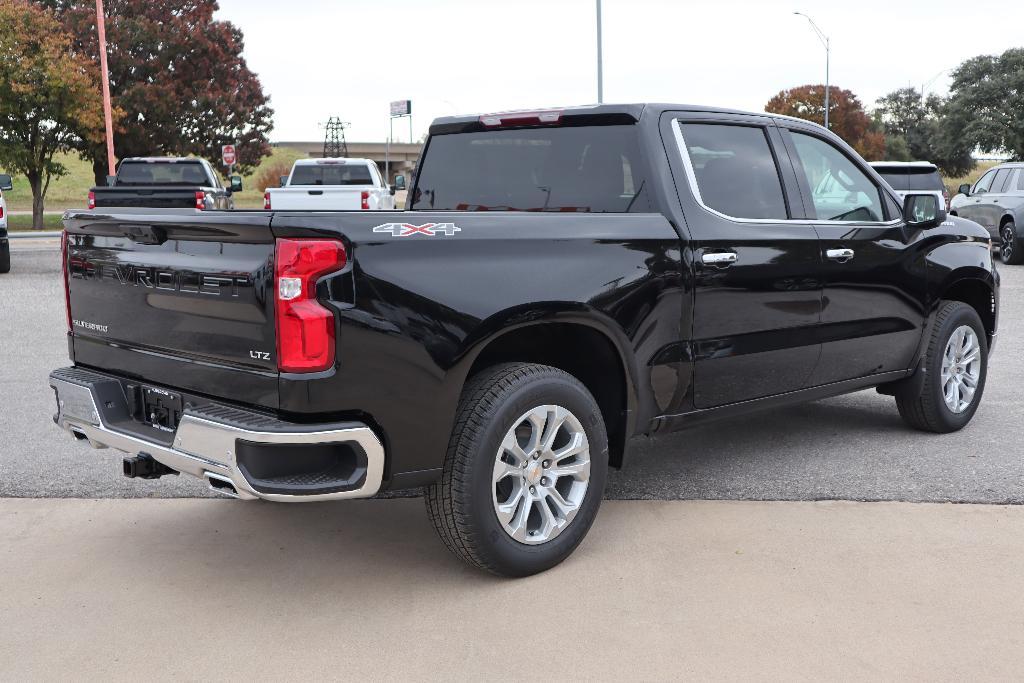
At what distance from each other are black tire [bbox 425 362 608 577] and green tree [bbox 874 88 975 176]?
5944cm

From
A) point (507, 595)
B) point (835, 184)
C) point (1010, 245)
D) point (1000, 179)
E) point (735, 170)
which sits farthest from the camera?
point (1000, 179)

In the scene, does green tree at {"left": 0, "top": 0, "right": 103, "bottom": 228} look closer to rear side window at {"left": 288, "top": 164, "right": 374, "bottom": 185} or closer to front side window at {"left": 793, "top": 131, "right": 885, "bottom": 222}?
rear side window at {"left": 288, "top": 164, "right": 374, "bottom": 185}

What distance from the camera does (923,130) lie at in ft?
256

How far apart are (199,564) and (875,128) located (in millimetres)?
87586

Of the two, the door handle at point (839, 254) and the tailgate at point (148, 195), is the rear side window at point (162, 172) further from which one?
the door handle at point (839, 254)

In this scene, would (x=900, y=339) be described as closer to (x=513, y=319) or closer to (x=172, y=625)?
(x=513, y=319)

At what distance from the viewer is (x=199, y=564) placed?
14.4 ft

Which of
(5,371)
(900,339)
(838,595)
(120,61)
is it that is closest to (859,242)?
(900,339)

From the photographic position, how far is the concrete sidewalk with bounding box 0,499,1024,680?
3461 mm

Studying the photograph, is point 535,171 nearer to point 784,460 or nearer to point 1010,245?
point 784,460

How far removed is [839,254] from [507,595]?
8.45 feet

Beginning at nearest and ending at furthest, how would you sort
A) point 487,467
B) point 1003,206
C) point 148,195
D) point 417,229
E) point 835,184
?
point 417,229 → point 487,467 → point 835,184 → point 148,195 → point 1003,206

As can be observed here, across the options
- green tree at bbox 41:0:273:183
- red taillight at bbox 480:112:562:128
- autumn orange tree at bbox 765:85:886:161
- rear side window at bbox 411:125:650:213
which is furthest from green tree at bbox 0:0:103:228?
autumn orange tree at bbox 765:85:886:161

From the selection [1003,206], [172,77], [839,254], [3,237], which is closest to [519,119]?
[839,254]
